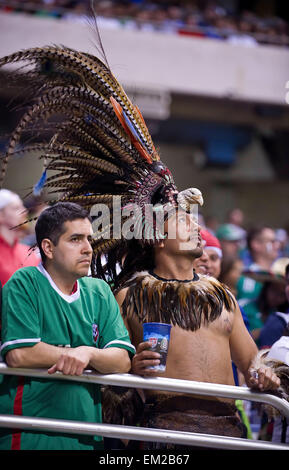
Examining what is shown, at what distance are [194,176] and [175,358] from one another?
526 inches

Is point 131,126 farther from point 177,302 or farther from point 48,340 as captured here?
point 48,340

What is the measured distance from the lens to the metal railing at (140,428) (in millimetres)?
2256

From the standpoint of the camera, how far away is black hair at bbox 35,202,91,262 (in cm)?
255

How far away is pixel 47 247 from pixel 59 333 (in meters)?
0.36

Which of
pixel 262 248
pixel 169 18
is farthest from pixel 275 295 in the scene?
pixel 169 18

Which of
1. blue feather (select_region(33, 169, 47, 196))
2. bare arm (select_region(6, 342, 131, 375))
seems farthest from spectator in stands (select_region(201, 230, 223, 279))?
bare arm (select_region(6, 342, 131, 375))

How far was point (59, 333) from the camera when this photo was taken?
243 cm

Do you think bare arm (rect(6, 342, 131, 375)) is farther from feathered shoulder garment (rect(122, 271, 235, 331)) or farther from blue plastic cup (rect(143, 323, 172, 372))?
feathered shoulder garment (rect(122, 271, 235, 331))

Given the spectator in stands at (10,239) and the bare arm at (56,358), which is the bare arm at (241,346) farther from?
the spectator in stands at (10,239)

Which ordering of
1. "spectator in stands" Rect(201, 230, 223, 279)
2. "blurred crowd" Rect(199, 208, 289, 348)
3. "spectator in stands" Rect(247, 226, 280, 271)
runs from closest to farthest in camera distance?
"spectator in stands" Rect(201, 230, 223, 279)
"blurred crowd" Rect(199, 208, 289, 348)
"spectator in stands" Rect(247, 226, 280, 271)

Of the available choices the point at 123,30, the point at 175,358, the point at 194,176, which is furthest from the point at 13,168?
the point at 175,358

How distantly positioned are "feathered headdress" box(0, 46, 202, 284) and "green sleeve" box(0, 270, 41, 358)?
0.73 m

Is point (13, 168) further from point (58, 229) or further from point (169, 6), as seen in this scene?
point (58, 229)

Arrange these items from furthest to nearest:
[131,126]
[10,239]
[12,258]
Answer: [10,239]
[12,258]
[131,126]
